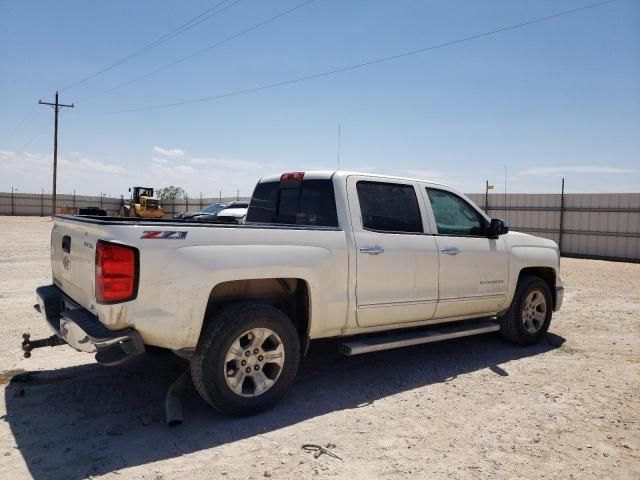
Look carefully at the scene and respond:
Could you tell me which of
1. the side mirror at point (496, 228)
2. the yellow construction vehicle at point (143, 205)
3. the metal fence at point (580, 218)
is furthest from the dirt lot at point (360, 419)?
the yellow construction vehicle at point (143, 205)

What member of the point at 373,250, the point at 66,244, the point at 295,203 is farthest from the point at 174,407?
the point at 295,203

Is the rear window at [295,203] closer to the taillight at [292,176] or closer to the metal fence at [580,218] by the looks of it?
the taillight at [292,176]

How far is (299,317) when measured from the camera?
13.7ft

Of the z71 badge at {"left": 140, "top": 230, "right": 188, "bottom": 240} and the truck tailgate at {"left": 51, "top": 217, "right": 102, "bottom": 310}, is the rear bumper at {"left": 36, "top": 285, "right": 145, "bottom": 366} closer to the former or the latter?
the truck tailgate at {"left": 51, "top": 217, "right": 102, "bottom": 310}

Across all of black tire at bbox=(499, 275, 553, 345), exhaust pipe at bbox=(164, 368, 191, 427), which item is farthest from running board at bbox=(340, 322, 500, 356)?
exhaust pipe at bbox=(164, 368, 191, 427)

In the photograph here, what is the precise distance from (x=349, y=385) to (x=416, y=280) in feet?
3.78

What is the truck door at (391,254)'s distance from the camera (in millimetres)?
4281

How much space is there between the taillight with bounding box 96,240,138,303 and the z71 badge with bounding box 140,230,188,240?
13 centimetres

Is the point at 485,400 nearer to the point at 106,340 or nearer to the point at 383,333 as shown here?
the point at 383,333

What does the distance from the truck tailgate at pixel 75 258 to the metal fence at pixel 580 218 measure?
18.2 meters

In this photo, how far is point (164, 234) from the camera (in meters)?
3.28

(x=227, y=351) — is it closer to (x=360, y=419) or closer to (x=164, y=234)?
(x=164, y=234)

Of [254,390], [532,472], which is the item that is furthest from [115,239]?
[532,472]

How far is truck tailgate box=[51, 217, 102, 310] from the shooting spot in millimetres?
3404
